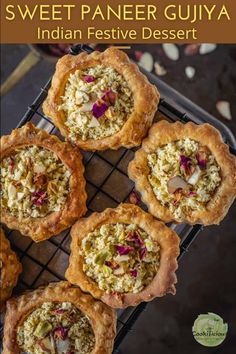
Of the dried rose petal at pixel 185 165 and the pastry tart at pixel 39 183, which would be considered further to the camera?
the pastry tart at pixel 39 183

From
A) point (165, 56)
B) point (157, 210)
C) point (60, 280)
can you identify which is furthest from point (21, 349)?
point (165, 56)

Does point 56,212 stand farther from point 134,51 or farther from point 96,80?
point 134,51

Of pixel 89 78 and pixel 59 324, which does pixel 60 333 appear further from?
pixel 89 78

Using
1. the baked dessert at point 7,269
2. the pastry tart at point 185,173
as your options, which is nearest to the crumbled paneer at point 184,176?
the pastry tart at point 185,173

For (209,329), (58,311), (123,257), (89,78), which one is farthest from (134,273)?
(209,329)

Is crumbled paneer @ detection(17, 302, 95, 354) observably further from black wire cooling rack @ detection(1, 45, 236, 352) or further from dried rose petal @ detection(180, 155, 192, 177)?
dried rose petal @ detection(180, 155, 192, 177)

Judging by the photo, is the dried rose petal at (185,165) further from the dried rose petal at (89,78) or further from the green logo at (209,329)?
the green logo at (209,329)
